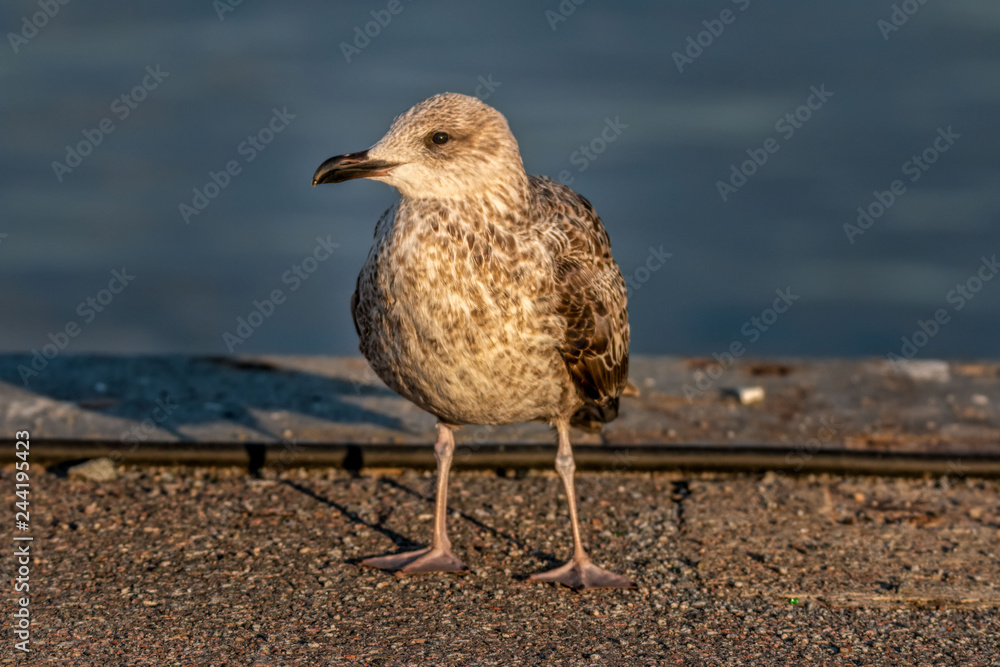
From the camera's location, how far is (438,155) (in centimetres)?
512

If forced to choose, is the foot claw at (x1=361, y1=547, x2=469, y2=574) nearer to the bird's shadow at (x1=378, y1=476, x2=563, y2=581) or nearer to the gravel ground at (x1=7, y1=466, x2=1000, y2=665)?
the gravel ground at (x1=7, y1=466, x2=1000, y2=665)

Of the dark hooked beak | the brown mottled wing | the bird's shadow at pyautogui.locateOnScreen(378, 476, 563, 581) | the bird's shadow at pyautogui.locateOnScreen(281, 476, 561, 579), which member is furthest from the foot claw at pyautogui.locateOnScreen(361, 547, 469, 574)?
the dark hooked beak

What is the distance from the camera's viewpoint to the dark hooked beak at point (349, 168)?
5.02 m

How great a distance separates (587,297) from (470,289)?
677mm

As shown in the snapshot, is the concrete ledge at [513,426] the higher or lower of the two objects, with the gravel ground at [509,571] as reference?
higher

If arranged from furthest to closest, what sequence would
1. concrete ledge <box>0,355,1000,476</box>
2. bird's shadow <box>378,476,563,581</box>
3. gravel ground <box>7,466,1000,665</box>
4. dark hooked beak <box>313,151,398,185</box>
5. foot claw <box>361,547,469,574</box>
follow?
concrete ledge <box>0,355,1000,476</box>
bird's shadow <box>378,476,563,581</box>
foot claw <box>361,547,469,574</box>
dark hooked beak <box>313,151,398,185</box>
gravel ground <box>7,466,1000,665</box>

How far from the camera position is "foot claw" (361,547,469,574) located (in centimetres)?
543

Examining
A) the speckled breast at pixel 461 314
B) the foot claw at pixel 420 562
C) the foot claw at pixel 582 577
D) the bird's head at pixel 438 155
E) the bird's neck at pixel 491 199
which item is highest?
the bird's head at pixel 438 155

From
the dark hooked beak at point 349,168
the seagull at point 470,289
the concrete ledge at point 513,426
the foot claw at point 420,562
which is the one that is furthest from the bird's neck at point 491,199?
the concrete ledge at point 513,426

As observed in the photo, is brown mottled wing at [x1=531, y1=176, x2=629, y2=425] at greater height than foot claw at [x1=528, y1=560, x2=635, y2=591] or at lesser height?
greater

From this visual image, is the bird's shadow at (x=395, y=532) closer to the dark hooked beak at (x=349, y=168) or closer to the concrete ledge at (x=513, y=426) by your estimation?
the concrete ledge at (x=513, y=426)

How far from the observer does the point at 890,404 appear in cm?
795

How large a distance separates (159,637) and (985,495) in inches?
188

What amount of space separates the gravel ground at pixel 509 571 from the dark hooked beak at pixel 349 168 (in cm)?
193
